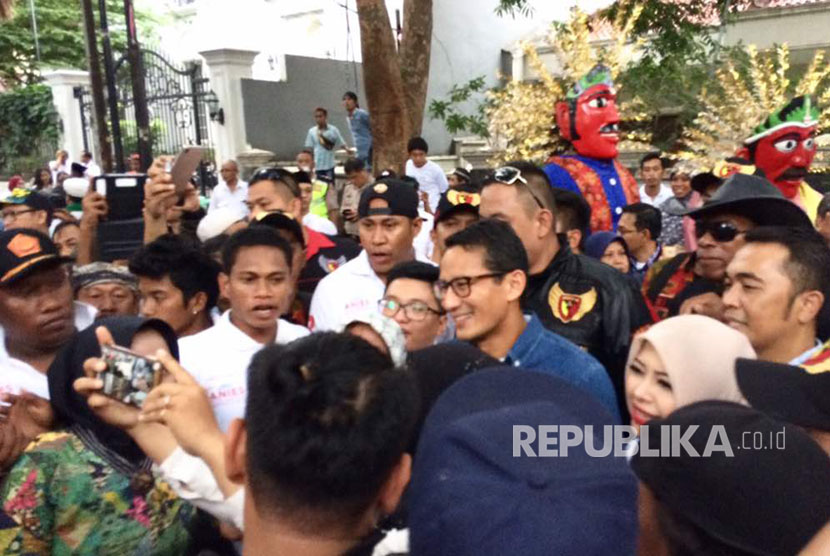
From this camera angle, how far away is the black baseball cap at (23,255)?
2.71 metres

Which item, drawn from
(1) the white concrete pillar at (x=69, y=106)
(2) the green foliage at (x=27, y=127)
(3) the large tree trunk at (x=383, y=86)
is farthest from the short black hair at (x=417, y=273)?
(2) the green foliage at (x=27, y=127)

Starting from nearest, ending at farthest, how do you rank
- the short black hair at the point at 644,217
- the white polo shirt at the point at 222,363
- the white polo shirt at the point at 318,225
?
the white polo shirt at the point at 222,363 → the short black hair at the point at 644,217 → the white polo shirt at the point at 318,225

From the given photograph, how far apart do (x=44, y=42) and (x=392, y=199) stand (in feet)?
82.7

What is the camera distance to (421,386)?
1.87 meters

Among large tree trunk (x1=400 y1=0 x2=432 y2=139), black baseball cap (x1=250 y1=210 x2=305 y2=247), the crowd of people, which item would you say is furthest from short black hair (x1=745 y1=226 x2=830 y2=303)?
large tree trunk (x1=400 y1=0 x2=432 y2=139)

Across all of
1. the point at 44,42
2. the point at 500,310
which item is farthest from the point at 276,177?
the point at 44,42

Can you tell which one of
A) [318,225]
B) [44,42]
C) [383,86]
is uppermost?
[44,42]

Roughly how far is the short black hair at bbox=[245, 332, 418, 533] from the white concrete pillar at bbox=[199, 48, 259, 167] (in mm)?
13690

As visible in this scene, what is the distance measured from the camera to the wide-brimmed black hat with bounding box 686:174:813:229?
3.07 metres

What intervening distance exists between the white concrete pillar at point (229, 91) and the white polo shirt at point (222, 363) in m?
12.1

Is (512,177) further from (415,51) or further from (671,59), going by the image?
(671,59)

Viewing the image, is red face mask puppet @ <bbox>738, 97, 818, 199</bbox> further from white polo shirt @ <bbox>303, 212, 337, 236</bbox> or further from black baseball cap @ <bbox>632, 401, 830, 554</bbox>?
black baseball cap @ <bbox>632, 401, 830, 554</bbox>

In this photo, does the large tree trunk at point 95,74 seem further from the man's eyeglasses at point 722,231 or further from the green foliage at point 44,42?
the green foliage at point 44,42

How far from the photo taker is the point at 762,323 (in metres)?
2.40
